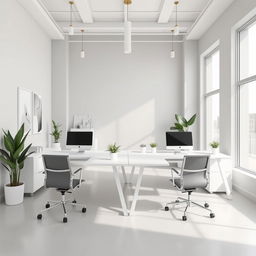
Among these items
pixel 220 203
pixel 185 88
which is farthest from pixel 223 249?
pixel 185 88

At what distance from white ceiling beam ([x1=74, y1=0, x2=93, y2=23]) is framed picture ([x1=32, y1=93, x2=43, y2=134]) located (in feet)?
7.84

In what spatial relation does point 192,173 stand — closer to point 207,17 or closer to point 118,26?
point 207,17

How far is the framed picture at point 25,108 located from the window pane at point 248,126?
15.5 feet

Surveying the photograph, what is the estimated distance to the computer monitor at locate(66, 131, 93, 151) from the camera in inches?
209

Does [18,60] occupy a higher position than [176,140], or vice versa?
[18,60]

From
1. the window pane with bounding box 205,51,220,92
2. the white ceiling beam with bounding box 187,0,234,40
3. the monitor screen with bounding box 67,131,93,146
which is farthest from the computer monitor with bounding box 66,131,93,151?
the window pane with bounding box 205,51,220,92

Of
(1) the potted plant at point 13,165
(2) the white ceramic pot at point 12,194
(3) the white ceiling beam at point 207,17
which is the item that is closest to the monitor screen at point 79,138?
(1) the potted plant at point 13,165

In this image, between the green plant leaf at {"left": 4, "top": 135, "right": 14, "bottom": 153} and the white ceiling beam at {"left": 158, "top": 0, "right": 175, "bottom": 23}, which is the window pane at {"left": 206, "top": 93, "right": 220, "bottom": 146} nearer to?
the white ceiling beam at {"left": 158, "top": 0, "right": 175, "bottom": 23}

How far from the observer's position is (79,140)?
5.34 metres

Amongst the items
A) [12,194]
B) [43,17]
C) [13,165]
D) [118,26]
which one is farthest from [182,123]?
[12,194]

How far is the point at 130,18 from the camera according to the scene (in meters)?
7.37

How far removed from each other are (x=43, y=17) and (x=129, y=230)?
5.37 m

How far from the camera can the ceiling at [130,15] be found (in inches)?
239

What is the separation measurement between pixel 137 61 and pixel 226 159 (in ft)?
15.5
